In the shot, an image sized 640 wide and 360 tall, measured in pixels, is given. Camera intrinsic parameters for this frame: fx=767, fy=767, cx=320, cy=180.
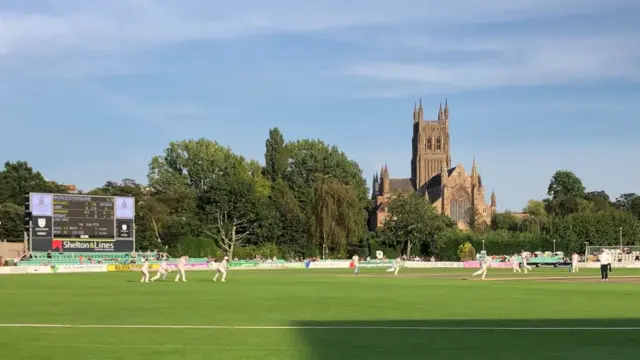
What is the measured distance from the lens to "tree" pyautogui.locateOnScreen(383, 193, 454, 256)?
111562 mm

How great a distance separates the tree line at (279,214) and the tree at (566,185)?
128 ft

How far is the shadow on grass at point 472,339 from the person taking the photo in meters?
11.3

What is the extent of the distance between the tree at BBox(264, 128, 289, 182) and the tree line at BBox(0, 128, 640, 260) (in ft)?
0.54

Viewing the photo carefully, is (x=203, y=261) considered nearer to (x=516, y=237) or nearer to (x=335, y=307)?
(x=516, y=237)

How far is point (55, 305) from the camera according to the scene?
21.8m

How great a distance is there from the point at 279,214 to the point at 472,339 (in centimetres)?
9069

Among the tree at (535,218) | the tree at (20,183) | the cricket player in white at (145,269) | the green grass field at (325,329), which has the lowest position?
the cricket player in white at (145,269)

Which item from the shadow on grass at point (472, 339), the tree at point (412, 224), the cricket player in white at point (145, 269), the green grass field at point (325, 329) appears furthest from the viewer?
the tree at point (412, 224)

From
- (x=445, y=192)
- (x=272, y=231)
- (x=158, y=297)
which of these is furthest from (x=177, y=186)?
(x=158, y=297)

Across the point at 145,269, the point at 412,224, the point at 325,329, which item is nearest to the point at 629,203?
the point at 412,224

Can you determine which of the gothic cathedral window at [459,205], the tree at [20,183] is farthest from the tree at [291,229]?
the gothic cathedral window at [459,205]

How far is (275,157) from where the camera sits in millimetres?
124312

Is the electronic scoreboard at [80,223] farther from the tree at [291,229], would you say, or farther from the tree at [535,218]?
the tree at [535,218]

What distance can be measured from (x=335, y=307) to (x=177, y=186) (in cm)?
9473
